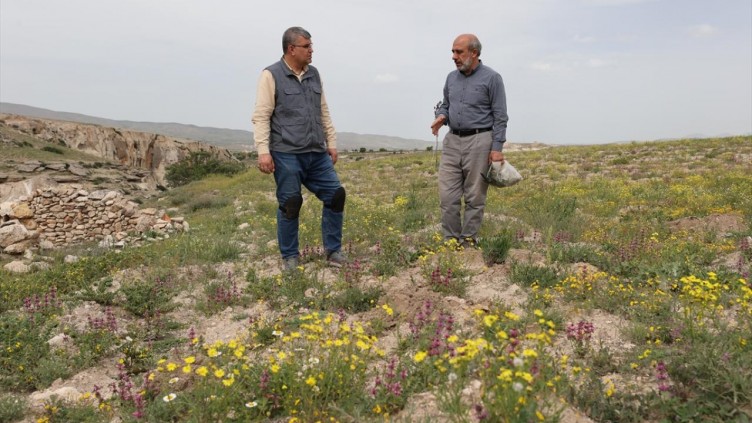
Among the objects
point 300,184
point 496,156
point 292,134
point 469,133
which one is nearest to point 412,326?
point 300,184

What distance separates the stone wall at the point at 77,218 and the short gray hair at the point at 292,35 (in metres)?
7.38

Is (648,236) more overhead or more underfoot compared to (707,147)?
more underfoot

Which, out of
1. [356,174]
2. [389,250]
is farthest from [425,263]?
[356,174]

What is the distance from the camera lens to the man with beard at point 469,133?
5.77 metres

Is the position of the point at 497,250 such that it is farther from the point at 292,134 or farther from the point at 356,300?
the point at 292,134

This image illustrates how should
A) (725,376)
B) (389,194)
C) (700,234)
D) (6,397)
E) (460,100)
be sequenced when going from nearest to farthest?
(725,376), (6,397), (460,100), (700,234), (389,194)

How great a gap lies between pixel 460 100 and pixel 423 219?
3.32 meters

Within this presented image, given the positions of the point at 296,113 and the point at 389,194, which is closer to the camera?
the point at 296,113

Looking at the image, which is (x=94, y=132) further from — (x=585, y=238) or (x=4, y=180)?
(x=585, y=238)

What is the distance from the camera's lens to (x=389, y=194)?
13844 mm

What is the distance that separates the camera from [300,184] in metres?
5.60

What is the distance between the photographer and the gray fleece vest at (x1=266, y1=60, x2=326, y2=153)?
5.37 m

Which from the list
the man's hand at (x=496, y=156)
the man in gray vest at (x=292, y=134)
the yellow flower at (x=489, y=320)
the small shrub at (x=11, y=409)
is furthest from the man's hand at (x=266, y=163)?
the yellow flower at (x=489, y=320)

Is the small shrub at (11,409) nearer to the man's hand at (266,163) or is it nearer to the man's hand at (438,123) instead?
the man's hand at (266,163)
